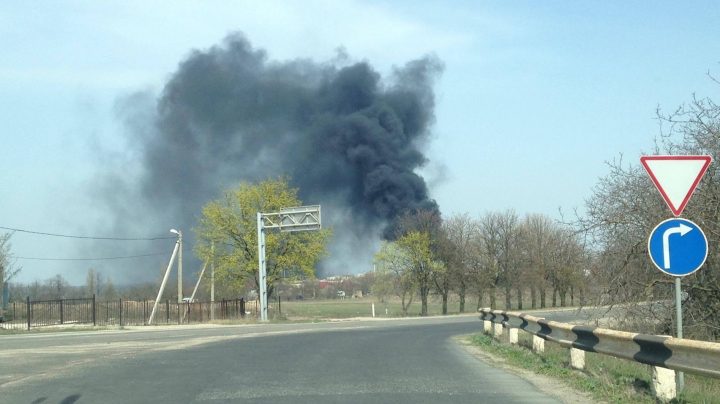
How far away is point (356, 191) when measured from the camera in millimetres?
69938

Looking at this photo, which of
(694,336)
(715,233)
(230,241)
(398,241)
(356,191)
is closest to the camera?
(715,233)

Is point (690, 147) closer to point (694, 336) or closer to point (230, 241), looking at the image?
point (694, 336)

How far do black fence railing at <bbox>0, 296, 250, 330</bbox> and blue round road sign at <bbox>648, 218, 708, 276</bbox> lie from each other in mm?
36246

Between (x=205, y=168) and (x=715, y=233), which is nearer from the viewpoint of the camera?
(x=715, y=233)

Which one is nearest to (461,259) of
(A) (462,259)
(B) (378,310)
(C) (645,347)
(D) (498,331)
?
(A) (462,259)

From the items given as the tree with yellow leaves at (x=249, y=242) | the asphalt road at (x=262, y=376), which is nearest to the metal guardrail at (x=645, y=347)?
A: the asphalt road at (x=262, y=376)

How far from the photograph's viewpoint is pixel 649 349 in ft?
26.3

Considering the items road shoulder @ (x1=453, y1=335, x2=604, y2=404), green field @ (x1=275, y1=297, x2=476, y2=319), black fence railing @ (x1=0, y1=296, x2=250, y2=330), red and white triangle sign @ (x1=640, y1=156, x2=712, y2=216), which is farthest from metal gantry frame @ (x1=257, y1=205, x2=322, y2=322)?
red and white triangle sign @ (x1=640, y1=156, x2=712, y2=216)

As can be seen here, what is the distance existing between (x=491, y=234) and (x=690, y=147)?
161ft

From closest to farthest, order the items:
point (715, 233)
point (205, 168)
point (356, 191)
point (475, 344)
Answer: point (715, 233)
point (475, 344)
point (356, 191)
point (205, 168)

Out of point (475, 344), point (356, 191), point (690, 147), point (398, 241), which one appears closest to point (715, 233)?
point (690, 147)

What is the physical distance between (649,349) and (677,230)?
1404 mm

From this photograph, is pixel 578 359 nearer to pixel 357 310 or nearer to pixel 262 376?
pixel 262 376

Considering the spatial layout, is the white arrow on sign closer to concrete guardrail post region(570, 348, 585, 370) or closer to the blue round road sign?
the blue round road sign
